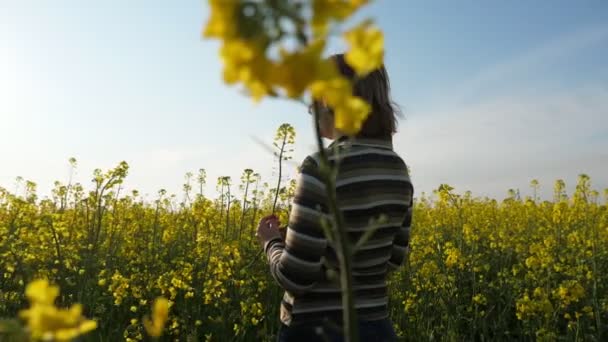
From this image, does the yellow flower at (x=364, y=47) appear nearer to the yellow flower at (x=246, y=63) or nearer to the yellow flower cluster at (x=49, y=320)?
the yellow flower at (x=246, y=63)

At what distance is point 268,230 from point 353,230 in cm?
45

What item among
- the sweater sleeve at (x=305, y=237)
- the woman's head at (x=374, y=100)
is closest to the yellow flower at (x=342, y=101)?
A: the sweater sleeve at (x=305, y=237)

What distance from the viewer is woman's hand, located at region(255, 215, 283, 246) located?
2.40 meters

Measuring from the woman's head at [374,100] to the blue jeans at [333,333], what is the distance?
77 centimetres

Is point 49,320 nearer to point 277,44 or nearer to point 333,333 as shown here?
point 277,44

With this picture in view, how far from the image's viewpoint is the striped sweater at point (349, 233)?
2.03 metres

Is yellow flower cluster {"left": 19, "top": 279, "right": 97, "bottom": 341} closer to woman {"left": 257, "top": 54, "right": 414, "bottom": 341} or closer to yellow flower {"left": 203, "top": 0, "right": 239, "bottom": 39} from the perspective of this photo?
yellow flower {"left": 203, "top": 0, "right": 239, "bottom": 39}

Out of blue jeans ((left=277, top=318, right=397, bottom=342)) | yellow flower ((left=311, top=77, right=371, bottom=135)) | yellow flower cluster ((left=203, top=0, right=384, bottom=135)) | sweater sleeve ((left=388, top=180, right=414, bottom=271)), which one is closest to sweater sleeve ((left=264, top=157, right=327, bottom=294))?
blue jeans ((left=277, top=318, right=397, bottom=342))

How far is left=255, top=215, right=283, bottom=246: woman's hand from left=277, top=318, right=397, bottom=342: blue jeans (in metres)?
0.38

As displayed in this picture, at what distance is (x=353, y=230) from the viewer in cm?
213

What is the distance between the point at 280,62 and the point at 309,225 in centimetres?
134

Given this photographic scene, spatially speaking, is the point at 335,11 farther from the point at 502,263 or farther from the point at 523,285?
the point at 502,263

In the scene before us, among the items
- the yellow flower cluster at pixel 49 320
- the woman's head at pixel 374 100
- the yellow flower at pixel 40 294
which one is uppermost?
the woman's head at pixel 374 100

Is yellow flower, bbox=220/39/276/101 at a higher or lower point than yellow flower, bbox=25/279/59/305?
higher
